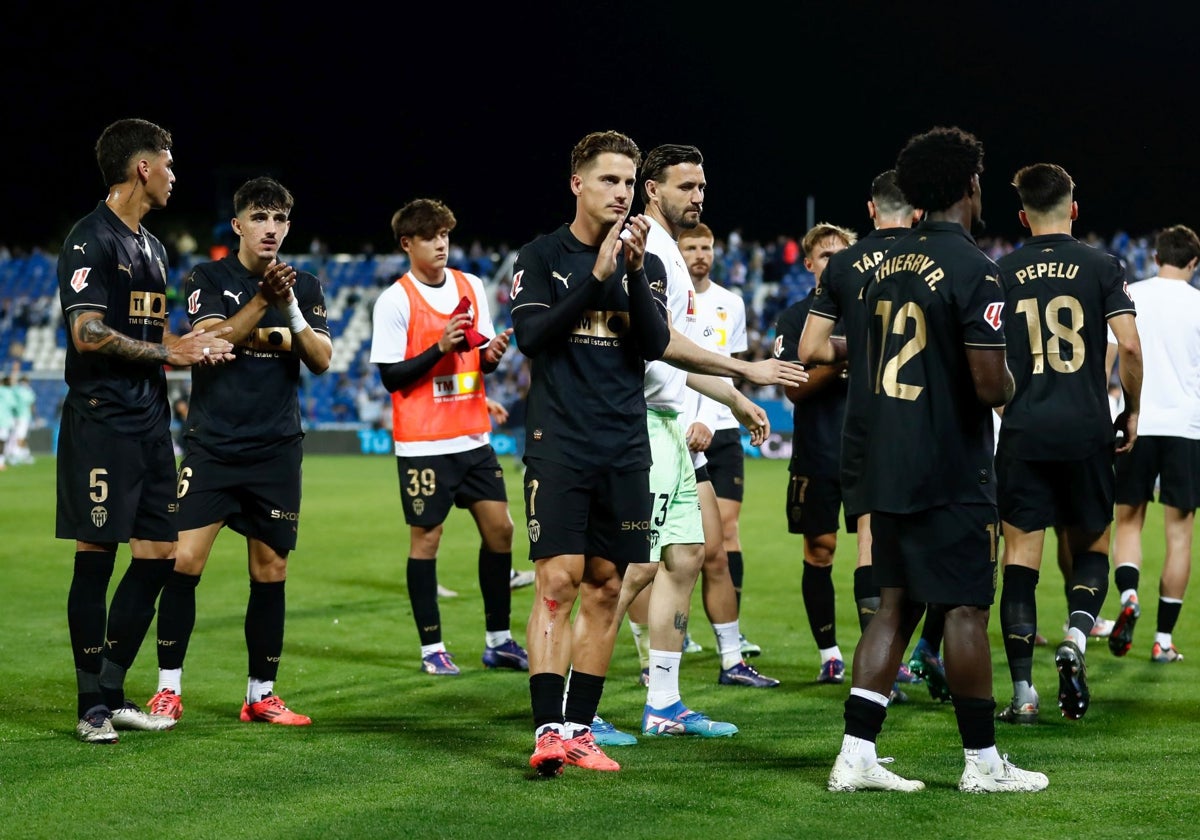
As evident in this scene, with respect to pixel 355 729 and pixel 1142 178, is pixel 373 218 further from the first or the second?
pixel 355 729

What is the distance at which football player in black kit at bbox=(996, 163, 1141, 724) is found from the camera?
21.0ft

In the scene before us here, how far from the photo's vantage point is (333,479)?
78.3ft

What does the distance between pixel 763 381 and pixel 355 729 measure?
8.07 ft

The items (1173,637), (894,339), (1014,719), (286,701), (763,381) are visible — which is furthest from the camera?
(1173,637)

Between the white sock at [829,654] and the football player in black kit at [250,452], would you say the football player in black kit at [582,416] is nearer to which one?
the football player in black kit at [250,452]

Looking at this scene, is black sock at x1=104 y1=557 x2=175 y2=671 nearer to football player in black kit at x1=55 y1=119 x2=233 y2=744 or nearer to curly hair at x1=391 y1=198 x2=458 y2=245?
football player in black kit at x1=55 y1=119 x2=233 y2=744

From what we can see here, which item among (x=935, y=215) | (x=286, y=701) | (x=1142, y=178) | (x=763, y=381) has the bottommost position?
(x=286, y=701)

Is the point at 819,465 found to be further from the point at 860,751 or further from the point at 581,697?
the point at 860,751

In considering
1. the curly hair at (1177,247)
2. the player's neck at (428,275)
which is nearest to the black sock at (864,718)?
the player's neck at (428,275)

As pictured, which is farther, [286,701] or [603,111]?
[603,111]

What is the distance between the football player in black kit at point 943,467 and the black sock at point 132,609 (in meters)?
3.21

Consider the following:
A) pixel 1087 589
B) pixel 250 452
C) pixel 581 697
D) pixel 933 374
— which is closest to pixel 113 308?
pixel 250 452

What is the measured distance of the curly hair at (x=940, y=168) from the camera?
16.0ft

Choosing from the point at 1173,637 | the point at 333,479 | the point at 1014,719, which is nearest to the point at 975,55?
the point at 333,479
